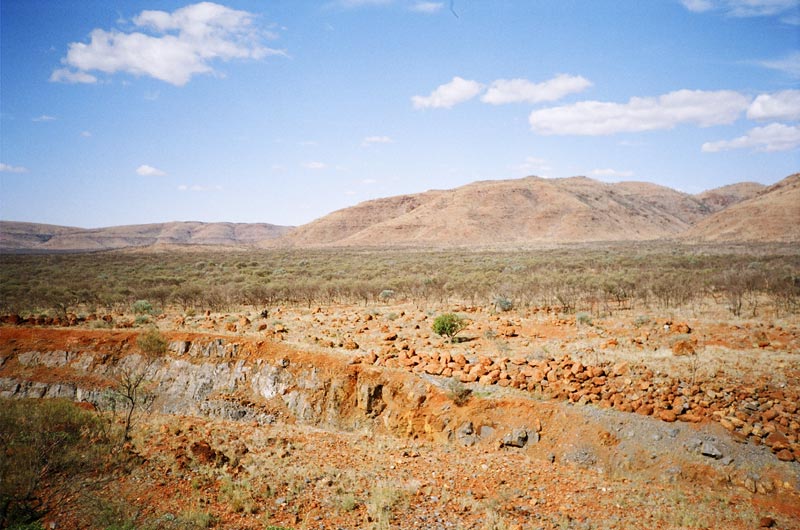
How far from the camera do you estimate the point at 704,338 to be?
41.3ft

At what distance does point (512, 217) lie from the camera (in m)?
103

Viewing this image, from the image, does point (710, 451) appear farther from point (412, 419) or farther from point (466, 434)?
point (412, 419)

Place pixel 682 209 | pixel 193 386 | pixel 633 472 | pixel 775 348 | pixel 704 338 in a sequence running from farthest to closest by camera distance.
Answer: pixel 682 209 < pixel 193 386 < pixel 704 338 < pixel 775 348 < pixel 633 472

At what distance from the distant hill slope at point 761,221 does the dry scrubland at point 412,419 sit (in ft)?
198

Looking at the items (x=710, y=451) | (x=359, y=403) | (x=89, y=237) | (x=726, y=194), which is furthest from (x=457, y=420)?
(x=89, y=237)

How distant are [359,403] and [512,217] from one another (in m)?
97.7

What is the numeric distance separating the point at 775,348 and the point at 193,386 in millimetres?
17251

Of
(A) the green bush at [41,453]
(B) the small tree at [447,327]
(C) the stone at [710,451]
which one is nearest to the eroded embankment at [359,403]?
(C) the stone at [710,451]

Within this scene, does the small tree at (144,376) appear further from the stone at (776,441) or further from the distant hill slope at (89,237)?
the distant hill slope at (89,237)

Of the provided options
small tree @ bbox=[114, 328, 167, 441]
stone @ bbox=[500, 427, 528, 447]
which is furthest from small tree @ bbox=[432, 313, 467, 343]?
small tree @ bbox=[114, 328, 167, 441]

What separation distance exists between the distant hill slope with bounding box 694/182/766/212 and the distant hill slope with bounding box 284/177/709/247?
7331mm

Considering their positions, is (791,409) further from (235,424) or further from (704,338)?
(235,424)

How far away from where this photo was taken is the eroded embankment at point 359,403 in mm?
8055

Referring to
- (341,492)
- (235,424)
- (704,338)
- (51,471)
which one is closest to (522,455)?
(341,492)
